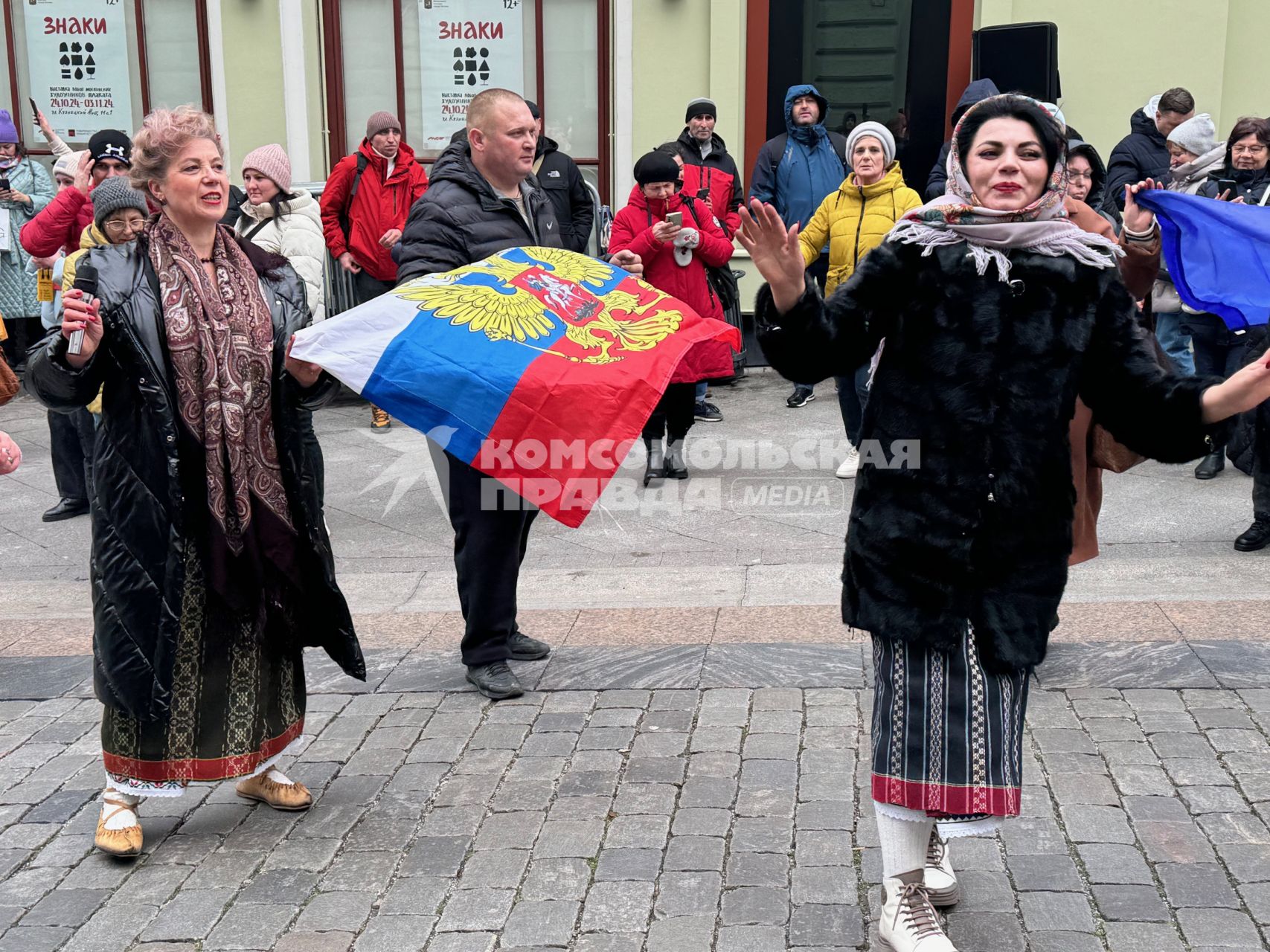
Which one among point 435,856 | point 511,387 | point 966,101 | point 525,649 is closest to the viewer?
point 435,856

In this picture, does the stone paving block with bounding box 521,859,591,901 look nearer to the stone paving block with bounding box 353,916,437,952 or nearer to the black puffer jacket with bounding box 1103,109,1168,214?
the stone paving block with bounding box 353,916,437,952

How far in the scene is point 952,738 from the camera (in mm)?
3355

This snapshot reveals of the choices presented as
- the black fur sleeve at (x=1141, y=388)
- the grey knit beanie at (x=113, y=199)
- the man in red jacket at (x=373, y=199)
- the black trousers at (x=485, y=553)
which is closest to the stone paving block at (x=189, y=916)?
the black trousers at (x=485, y=553)

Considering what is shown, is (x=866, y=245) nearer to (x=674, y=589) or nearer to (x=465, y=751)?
(x=674, y=589)

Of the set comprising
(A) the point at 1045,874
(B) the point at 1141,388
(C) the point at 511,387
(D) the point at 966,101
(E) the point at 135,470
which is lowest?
(A) the point at 1045,874

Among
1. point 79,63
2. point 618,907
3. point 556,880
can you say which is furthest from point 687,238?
point 79,63

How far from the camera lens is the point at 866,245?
27.2 feet

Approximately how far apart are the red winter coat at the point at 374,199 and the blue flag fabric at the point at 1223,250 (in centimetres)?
648

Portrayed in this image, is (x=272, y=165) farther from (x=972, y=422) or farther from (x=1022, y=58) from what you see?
(x=1022, y=58)

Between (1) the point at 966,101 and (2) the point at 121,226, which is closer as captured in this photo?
(2) the point at 121,226

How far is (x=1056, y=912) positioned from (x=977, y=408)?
1.29 metres

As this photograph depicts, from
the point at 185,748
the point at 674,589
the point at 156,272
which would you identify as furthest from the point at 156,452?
the point at 674,589

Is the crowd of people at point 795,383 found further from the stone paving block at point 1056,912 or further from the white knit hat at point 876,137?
the white knit hat at point 876,137

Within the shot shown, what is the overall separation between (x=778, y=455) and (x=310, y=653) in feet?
14.0
